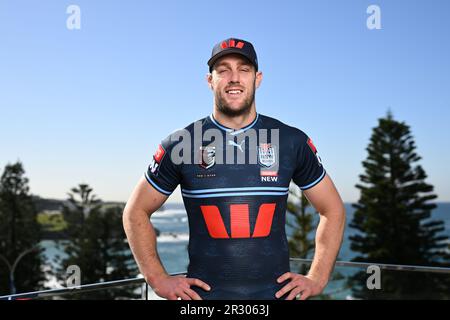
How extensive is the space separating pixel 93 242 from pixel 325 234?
4814cm

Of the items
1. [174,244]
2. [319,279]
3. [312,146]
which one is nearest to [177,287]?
[319,279]

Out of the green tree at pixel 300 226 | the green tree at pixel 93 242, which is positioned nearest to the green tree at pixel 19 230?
the green tree at pixel 93 242

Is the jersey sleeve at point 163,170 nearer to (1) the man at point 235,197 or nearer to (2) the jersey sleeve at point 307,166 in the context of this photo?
(1) the man at point 235,197

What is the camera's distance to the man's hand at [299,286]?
2.14 meters

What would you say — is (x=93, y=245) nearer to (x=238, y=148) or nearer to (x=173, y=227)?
(x=238, y=148)

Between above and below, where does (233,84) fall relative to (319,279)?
above

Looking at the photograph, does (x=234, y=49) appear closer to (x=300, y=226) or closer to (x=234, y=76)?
(x=234, y=76)

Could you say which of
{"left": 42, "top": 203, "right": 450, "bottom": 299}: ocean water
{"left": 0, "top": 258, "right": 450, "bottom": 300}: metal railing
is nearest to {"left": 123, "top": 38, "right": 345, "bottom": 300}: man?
{"left": 0, "top": 258, "right": 450, "bottom": 300}: metal railing

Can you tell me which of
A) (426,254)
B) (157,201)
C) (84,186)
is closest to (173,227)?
(84,186)

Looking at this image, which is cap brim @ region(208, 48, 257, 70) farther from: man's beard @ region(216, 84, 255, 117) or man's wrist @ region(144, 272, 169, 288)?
man's wrist @ region(144, 272, 169, 288)

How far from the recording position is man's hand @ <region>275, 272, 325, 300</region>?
7.03 ft

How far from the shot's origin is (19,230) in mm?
43250

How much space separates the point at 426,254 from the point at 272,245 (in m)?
38.4

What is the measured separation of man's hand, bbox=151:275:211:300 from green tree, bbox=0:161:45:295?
145ft
